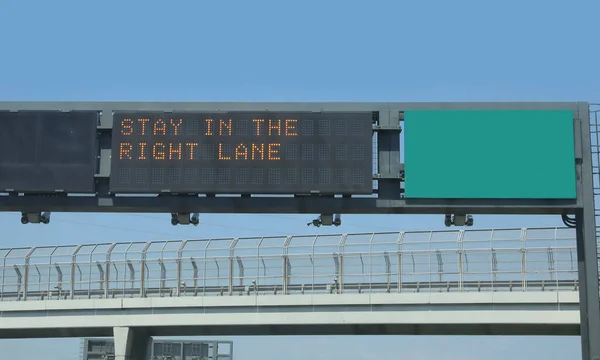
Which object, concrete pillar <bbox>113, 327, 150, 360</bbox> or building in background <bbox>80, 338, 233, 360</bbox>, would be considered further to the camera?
building in background <bbox>80, 338, 233, 360</bbox>

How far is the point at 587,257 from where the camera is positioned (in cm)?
3031

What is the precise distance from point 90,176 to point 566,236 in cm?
2210

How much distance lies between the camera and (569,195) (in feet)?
99.3

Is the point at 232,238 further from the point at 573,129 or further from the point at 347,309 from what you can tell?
the point at 573,129

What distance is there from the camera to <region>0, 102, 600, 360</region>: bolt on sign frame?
30.1 m

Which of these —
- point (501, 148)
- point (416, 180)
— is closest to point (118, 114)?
point (416, 180)

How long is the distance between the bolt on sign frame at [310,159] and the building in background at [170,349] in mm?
64051

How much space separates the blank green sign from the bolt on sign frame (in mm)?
26

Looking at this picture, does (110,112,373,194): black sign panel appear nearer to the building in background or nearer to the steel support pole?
the steel support pole

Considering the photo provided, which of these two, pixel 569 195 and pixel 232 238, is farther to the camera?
pixel 232 238

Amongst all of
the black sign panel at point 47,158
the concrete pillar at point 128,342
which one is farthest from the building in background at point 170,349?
the black sign panel at point 47,158

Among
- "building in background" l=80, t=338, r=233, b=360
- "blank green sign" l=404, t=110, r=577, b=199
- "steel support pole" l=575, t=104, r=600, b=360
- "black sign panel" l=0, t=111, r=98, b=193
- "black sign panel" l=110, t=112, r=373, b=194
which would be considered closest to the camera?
"steel support pole" l=575, t=104, r=600, b=360

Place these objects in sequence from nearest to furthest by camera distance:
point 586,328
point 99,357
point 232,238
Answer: point 586,328 < point 232,238 < point 99,357

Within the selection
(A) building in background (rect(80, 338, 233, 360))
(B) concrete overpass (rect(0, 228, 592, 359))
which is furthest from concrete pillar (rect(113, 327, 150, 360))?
(A) building in background (rect(80, 338, 233, 360))
